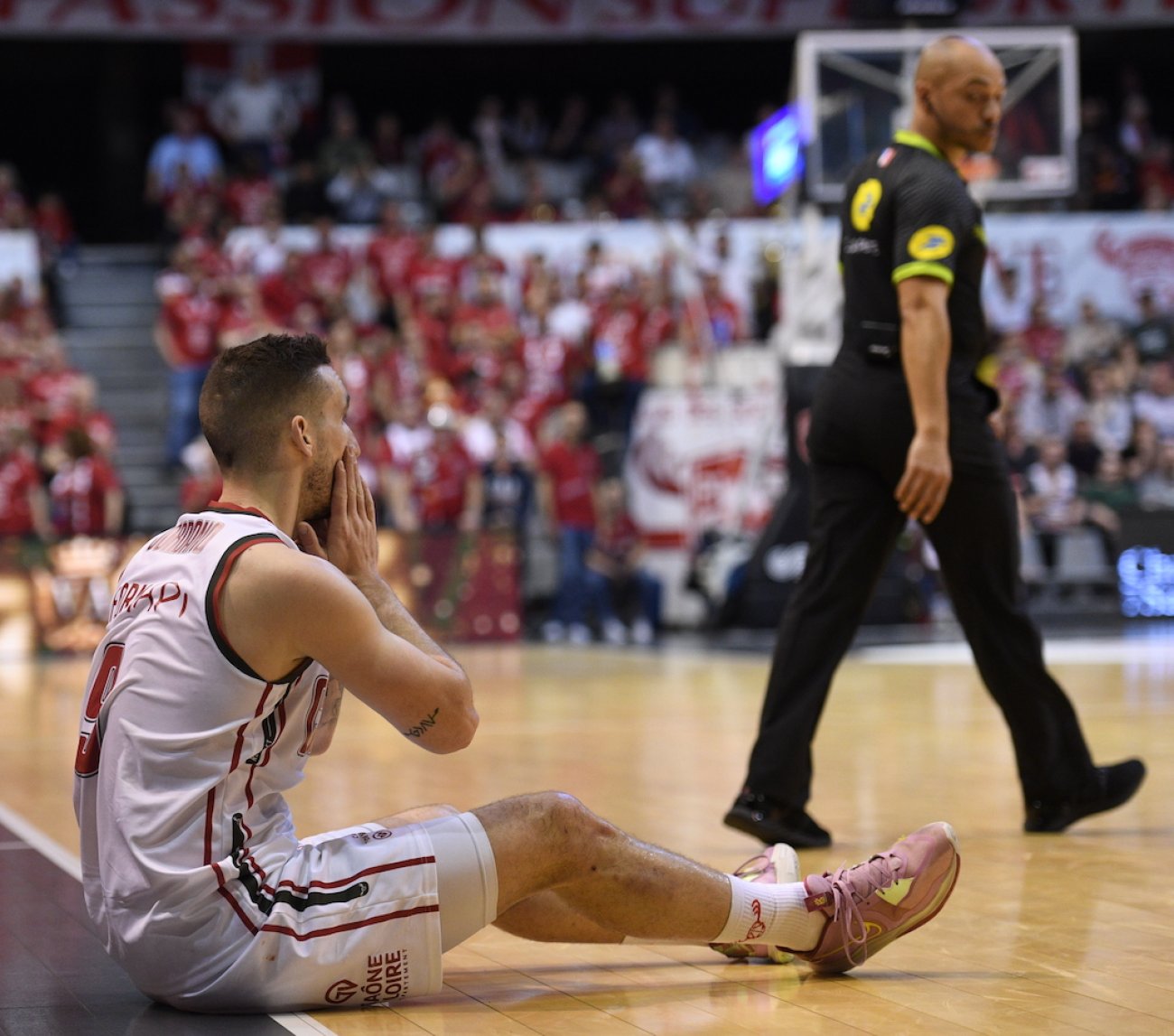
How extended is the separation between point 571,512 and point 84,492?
4.12 metres

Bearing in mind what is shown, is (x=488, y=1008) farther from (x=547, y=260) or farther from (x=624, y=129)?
(x=624, y=129)

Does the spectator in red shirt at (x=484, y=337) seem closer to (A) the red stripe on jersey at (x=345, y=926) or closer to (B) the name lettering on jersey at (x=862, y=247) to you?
(B) the name lettering on jersey at (x=862, y=247)

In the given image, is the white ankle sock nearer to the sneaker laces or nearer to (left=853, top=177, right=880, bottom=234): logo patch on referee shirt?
the sneaker laces

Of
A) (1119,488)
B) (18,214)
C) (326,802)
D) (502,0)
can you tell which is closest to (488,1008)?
(326,802)

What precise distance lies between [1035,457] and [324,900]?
44.3 feet

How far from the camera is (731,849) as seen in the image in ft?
15.4

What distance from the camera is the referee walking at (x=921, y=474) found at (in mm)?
4570

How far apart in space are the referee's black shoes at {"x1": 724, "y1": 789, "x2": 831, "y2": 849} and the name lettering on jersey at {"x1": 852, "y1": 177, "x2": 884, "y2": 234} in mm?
1599

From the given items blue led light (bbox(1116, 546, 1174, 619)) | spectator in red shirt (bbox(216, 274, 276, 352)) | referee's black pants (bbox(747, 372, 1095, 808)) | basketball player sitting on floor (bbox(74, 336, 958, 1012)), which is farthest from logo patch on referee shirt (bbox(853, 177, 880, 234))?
spectator in red shirt (bbox(216, 274, 276, 352))

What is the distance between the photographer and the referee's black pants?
4645 millimetres

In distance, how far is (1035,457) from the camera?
1559 cm

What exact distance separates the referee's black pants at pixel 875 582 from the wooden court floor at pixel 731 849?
273mm

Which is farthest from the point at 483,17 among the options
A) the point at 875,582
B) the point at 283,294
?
the point at 875,582

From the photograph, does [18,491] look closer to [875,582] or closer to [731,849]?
[731,849]
